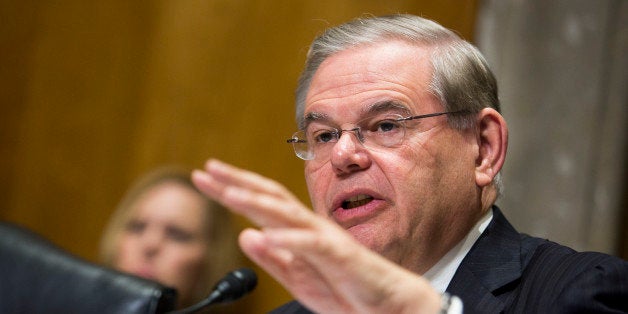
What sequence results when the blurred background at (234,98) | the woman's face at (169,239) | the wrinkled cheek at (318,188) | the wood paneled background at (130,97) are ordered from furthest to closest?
1. the wood paneled background at (130,97)
2. the woman's face at (169,239)
3. the blurred background at (234,98)
4. the wrinkled cheek at (318,188)

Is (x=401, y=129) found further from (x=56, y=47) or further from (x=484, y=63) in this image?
(x=56, y=47)

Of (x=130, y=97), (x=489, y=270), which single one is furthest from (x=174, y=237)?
(x=489, y=270)

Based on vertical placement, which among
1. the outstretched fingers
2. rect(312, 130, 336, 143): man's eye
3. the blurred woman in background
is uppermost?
the outstretched fingers

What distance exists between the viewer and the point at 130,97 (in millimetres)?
4352

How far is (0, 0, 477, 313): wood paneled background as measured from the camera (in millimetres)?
4008

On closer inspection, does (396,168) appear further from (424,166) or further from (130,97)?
(130,97)

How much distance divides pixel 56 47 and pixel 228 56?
99cm

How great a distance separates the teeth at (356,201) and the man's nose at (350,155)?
0.06 metres

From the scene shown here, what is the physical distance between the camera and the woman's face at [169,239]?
11.1ft

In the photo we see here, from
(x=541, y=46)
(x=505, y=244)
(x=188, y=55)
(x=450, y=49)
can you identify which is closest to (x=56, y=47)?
(x=188, y=55)

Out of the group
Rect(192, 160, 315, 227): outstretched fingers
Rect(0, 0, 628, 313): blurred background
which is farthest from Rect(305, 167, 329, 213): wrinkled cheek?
Rect(0, 0, 628, 313): blurred background

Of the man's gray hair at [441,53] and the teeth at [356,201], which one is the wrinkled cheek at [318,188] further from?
the man's gray hair at [441,53]

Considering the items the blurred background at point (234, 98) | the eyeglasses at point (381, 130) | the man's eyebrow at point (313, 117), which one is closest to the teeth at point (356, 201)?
the eyeglasses at point (381, 130)

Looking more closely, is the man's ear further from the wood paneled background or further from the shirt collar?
the wood paneled background
